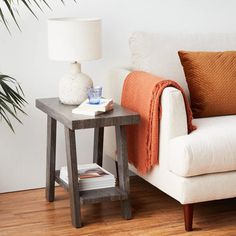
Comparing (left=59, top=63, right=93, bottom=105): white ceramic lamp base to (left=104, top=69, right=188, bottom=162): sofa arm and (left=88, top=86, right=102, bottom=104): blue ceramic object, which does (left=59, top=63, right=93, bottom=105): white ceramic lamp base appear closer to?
(left=88, top=86, right=102, bottom=104): blue ceramic object

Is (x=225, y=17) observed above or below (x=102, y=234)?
above

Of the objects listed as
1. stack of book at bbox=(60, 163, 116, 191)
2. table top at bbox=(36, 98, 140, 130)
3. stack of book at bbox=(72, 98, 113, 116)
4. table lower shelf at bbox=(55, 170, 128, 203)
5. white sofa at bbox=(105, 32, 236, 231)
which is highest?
stack of book at bbox=(72, 98, 113, 116)

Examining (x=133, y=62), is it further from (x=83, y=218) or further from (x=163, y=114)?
(x=83, y=218)

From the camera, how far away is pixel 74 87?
337 centimetres

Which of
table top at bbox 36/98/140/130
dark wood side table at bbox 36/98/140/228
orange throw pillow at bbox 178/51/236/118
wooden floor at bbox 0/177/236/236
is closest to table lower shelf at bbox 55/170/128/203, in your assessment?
dark wood side table at bbox 36/98/140/228

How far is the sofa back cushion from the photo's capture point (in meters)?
3.58

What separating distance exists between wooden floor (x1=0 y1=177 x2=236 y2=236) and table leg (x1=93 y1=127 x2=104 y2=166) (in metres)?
0.28

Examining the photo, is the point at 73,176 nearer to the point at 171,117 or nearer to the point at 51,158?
the point at 51,158

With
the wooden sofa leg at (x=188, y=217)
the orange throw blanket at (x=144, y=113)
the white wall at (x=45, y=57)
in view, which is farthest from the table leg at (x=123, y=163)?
the white wall at (x=45, y=57)

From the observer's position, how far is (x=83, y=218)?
330cm

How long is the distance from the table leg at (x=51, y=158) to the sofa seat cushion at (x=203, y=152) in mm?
736

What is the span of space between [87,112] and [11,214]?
71 cm

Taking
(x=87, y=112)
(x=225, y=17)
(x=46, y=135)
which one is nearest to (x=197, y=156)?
(x=87, y=112)

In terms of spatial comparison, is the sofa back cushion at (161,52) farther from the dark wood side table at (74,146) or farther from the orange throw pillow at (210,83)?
the dark wood side table at (74,146)
